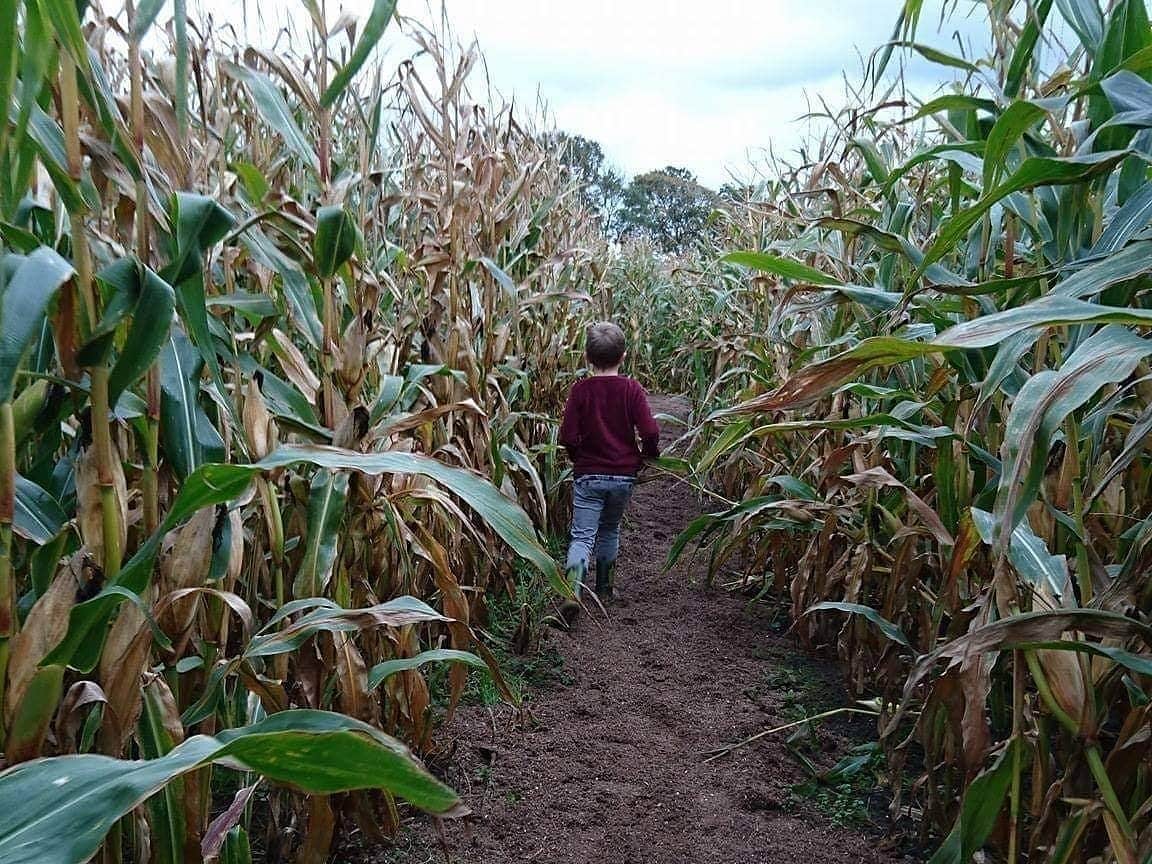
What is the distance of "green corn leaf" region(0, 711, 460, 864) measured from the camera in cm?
78

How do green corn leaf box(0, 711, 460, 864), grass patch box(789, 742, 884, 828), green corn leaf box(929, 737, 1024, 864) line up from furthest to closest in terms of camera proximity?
grass patch box(789, 742, 884, 828), green corn leaf box(929, 737, 1024, 864), green corn leaf box(0, 711, 460, 864)

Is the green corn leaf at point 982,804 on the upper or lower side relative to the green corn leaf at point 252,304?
lower

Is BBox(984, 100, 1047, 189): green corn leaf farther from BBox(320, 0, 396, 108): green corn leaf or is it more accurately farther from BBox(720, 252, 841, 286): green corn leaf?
BBox(320, 0, 396, 108): green corn leaf

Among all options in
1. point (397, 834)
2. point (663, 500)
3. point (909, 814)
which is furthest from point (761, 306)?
point (397, 834)

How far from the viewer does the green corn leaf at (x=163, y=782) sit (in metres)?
0.78

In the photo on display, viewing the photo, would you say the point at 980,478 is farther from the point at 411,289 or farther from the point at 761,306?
the point at 761,306

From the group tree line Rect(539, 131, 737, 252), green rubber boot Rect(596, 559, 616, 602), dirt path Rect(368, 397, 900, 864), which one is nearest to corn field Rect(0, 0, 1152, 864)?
dirt path Rect(368, 397, 900, 864)

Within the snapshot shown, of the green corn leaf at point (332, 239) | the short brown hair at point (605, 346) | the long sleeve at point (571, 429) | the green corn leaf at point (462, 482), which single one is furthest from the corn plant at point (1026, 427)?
the short brown hair at point (605, 346)

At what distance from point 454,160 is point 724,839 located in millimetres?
2409

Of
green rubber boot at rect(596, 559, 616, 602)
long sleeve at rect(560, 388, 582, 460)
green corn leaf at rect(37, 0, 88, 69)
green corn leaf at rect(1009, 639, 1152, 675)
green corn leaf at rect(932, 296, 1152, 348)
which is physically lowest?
green rubber boot at rect(596, 559, 616, 602)

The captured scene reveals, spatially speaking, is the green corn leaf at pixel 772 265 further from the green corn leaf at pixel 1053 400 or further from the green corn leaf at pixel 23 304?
the green corn leaf at pixel 23 304

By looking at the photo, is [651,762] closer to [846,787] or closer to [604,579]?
[846,787]

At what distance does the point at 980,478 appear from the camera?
211cm

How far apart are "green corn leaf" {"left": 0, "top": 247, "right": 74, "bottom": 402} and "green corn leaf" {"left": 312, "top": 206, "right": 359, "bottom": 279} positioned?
573mm
